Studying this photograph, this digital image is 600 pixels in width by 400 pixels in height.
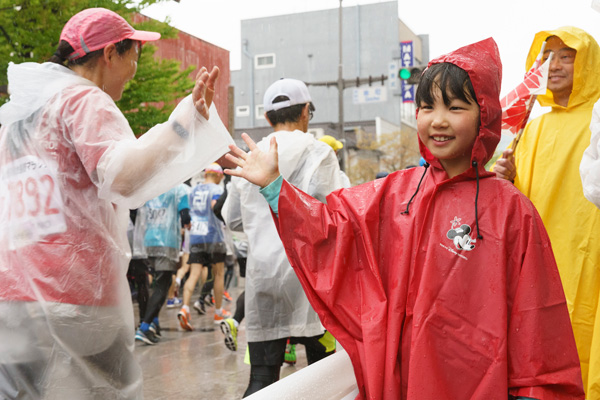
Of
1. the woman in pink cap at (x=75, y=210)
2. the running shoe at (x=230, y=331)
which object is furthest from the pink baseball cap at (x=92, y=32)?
the running shoe at (x=230, y=331)

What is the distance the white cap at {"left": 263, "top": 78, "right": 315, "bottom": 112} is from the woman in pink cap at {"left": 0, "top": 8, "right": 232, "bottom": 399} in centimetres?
156

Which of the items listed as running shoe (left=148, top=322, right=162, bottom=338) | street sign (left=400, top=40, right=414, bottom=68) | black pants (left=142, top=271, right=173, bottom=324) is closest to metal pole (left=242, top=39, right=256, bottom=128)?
street sign (left=400, top=40, right=414, bottom=68)

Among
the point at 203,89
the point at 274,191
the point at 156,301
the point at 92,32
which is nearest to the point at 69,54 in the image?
the point at 92,32

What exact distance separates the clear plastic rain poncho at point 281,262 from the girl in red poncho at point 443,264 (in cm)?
150

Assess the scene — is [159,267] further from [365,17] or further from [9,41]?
[365,17]

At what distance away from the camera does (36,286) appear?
2201 mm

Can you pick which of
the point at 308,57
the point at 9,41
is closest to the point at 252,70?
the point at 308,57

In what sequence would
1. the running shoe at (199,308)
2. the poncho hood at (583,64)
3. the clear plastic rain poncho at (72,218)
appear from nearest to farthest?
the clear plastic rain poncho at (72,218) → the poncho hood at (583,64) → the running shoe at (199,308)

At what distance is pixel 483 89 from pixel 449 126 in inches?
6.2

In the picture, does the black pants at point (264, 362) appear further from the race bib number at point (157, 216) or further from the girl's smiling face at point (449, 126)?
the race bib number at point (157, 216)

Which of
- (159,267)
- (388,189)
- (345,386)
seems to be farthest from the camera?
(159,267)

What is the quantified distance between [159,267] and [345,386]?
5.73m

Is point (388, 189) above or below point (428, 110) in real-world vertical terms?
below

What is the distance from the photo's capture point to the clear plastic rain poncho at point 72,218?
7.17 feet
